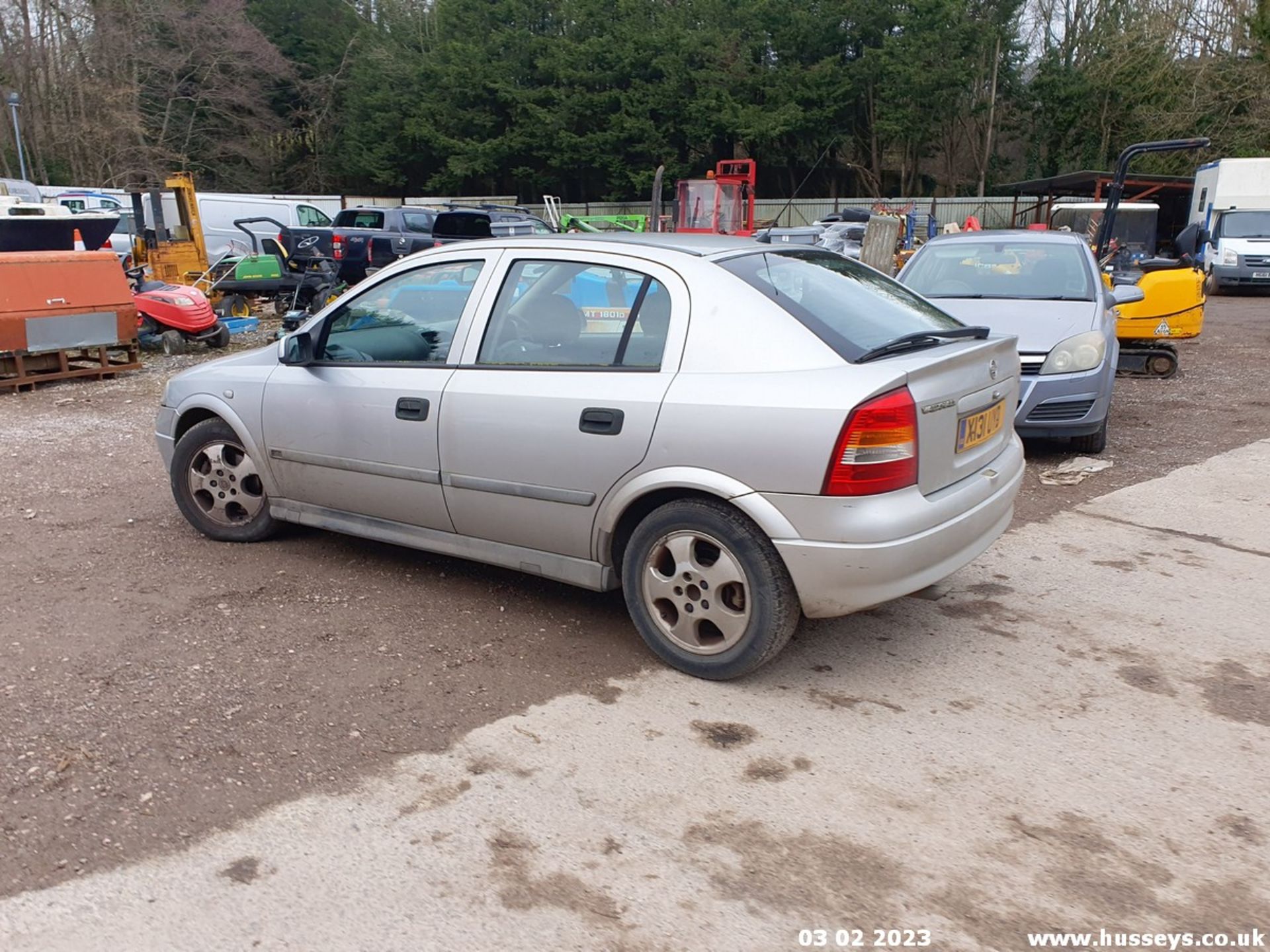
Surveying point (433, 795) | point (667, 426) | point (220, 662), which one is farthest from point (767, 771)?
point (220, 662)

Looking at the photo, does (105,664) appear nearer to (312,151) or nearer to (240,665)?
(240,665)

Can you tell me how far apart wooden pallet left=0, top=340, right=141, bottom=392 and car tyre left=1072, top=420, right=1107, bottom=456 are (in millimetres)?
9852

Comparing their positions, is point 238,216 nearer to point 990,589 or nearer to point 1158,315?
point 1158,315

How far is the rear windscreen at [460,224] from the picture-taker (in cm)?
1967

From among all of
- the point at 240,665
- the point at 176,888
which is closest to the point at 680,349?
the point at 240,665

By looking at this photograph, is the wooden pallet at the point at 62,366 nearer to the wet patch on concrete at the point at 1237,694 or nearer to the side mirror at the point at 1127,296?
the side mirror at the point at 1127,296

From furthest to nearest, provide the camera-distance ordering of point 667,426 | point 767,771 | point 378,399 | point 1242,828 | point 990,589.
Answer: point 990,589
point 378,399
point 667,426
point 767,771
point 1242,828

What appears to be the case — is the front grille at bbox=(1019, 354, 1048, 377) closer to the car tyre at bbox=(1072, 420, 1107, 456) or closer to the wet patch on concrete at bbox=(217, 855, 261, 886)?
the car tyre at bbox=(1072, 420, 1107, 456)

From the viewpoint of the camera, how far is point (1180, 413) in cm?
926

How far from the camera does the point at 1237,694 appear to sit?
148 inches

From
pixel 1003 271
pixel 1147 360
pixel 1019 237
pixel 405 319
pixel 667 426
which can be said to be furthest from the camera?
pixel 1147 360

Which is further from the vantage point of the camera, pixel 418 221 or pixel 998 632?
pixel 418 221

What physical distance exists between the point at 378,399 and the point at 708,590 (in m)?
1.76

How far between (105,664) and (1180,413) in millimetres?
8821
